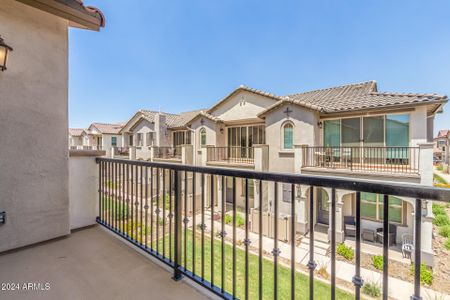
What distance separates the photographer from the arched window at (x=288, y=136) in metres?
10.9

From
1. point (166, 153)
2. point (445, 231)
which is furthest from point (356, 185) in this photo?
point (166, 153)

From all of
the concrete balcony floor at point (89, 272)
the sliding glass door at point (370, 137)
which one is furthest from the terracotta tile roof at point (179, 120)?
the concrete balcony floor at point (89, 272)

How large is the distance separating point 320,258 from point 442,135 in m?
47.6

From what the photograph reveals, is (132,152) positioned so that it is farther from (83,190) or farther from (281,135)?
(83,190)

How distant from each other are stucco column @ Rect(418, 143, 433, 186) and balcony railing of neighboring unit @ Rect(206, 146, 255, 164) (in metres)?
7.87

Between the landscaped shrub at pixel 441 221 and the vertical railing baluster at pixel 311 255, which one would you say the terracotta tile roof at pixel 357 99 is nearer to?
the landscaped shrub at pixel 441 221

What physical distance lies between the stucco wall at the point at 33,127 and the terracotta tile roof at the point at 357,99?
967 cm

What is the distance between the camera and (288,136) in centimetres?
1107

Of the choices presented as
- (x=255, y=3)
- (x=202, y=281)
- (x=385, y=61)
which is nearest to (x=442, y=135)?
(x=385, y=61)

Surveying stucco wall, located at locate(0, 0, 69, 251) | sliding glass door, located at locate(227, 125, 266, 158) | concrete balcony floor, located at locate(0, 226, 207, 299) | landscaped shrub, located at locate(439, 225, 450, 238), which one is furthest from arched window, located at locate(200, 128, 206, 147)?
landscaped shrub, located at locate(439, 225, 450, 238)

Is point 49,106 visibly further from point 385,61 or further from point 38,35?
point 385,61

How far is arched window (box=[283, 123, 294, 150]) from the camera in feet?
35.8

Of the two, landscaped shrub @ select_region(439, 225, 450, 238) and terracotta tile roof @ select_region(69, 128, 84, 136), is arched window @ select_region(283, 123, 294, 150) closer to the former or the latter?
landscaped shrub @ select_region(439, 225, 450, 238)

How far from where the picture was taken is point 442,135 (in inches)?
1473
